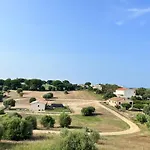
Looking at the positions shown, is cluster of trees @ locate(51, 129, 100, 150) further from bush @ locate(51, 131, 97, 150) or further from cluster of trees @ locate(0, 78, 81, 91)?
cluster of trees @ locate(0, 78, 81, 91)

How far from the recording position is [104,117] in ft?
221

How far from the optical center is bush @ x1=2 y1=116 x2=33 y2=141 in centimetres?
3525

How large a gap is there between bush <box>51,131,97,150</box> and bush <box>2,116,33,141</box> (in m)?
13.8

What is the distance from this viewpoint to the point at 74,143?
2239 cm

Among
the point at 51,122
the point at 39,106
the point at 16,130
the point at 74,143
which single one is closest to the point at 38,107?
the point at 39,106

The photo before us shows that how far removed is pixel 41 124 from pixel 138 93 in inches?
3040

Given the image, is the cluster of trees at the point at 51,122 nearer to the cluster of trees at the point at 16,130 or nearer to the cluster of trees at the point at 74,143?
the cluster of trees at the point at 16,130

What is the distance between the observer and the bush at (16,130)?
35250mm

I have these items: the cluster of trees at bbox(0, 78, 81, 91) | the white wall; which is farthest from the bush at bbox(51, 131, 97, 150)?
the cluster of trees at bbox(0, 78, 81, 91)

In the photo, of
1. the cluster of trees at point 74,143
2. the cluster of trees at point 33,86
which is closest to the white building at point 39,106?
the cluster of trees at point 33,86

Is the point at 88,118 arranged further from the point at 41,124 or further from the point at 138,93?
the point at 138,93

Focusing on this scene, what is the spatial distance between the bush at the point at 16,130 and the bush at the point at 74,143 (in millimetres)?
13797

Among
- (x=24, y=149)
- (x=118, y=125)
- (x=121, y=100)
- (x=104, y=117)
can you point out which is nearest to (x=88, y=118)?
(x=104, y=117)

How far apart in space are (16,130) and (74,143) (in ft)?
47.3
